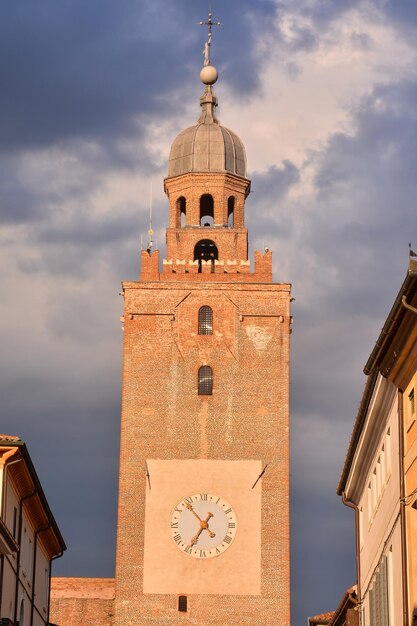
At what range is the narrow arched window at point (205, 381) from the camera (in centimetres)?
5528

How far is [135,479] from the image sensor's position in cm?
5459

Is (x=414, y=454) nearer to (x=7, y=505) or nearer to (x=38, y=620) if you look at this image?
(x=7, y=505)

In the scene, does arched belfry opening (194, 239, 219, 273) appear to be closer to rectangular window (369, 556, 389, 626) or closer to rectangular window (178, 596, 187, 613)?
rectangular window (178, 596, 187, 613)

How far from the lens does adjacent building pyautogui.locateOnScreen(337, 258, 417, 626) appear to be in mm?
22797

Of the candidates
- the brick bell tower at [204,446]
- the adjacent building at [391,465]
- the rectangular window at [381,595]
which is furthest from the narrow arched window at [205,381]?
the rectangular window at [381,595]

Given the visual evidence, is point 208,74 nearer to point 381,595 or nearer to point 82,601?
point 82,601

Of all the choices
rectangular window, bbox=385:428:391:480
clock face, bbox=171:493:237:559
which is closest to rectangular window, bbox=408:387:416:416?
rectangular window, bbox=385:428:391:480

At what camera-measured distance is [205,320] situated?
5606 centimetres

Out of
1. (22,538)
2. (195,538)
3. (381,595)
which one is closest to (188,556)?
(195,538)

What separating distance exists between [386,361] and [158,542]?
3106 centimetres

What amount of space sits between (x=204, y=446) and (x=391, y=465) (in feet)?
Answer: 93.9

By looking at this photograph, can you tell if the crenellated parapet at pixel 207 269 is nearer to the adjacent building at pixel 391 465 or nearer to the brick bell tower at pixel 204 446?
the brick bell tower at pixel 204 446

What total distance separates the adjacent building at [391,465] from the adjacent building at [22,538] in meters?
6.93

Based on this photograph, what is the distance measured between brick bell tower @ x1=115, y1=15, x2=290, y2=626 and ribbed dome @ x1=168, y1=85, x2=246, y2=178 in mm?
4308
